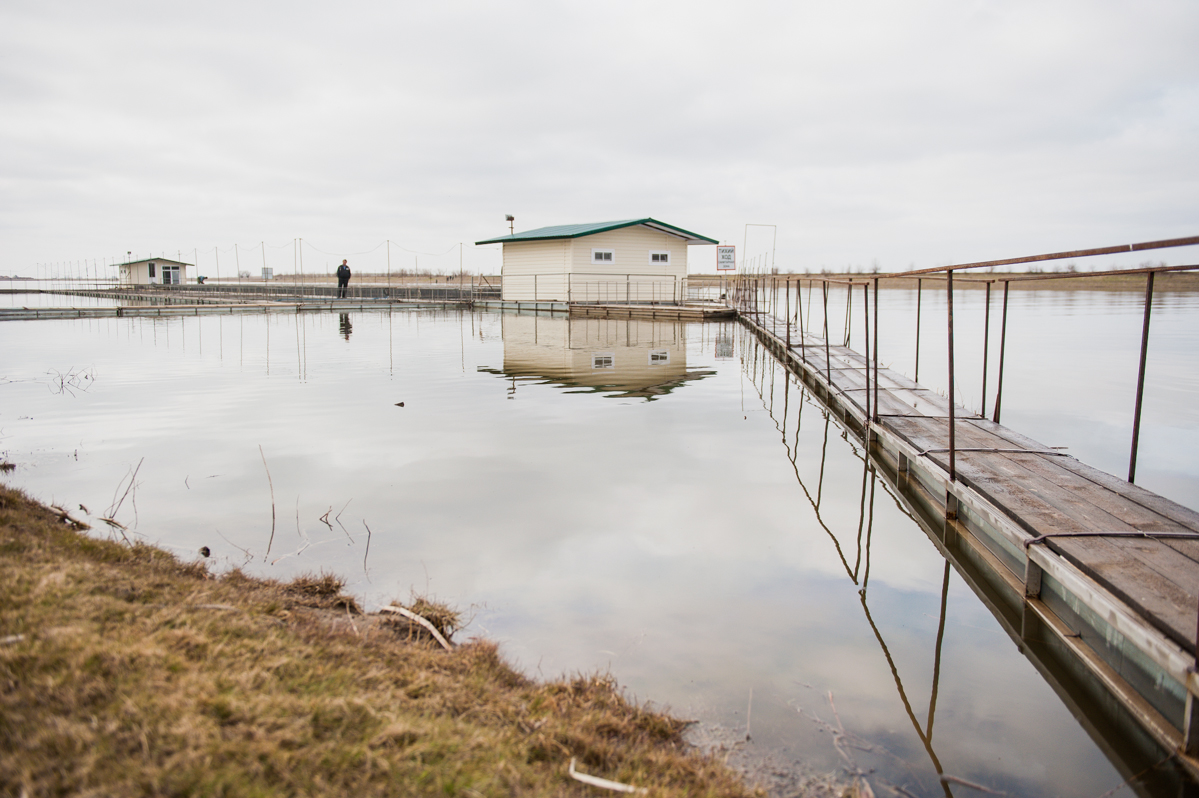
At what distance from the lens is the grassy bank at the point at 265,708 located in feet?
6.43

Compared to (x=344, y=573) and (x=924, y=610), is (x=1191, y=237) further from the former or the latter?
(x=344, y=573)

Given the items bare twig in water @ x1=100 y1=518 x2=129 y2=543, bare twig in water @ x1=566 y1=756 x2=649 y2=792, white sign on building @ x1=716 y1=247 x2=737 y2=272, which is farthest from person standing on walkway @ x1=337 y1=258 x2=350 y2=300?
bare twig in water @ x1=566 y1=756 x2=649 y2=792

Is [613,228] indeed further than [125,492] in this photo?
Yes

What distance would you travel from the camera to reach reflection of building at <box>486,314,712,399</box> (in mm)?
12219

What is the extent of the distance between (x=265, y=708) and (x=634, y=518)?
3.47 metres

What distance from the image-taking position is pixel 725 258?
3344 centimetres

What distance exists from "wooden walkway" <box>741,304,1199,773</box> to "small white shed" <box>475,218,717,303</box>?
951 inches

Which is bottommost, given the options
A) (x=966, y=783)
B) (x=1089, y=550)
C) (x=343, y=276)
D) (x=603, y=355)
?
(x=966, y=783)

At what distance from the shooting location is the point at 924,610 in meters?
4.11

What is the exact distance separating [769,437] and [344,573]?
530cm

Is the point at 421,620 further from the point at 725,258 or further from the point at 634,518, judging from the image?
the point at 725,258

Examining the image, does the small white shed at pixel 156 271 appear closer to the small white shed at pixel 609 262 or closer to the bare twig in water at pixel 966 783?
the small white shed at pixel 609 262

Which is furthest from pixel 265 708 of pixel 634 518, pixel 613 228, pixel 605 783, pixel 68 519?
pixel 613 228

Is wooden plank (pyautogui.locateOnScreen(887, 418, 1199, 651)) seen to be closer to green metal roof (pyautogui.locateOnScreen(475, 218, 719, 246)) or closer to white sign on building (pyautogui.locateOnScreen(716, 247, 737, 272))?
green metal roof (pyautogui.locateOnScreen(475, 218, 719, 246))
